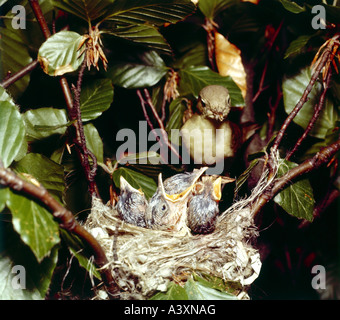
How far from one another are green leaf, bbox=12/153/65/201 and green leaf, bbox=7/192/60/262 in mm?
306

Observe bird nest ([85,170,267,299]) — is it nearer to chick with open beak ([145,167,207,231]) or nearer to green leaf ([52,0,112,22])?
chick with open beak ([145,167,207,231])

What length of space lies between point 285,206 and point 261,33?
2.73ft

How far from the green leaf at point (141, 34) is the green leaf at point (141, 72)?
0.13 metres

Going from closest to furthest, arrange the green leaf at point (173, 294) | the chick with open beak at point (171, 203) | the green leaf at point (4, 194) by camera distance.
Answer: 1. the green leaf at point (4, 194)
2. the green leaf at point (173, 294)
3. the chick with open beak at point (171, 203)

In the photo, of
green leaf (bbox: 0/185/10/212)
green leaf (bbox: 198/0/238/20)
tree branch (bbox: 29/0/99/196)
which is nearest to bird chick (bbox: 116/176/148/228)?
tree branch (bbox: 29/0/99/196)

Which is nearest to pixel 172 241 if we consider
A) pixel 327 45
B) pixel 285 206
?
pixel 285 206

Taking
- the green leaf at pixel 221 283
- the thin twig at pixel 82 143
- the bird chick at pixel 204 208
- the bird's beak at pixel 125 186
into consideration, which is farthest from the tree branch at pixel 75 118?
the green leaf at pixel 221 283

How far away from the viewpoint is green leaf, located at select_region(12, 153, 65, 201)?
1157mm

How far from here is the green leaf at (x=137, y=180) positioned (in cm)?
141

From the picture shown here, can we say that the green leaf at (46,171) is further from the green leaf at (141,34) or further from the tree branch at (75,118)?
the green leaf at (141,34)

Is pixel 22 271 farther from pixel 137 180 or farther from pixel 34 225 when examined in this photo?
pixel 137 180

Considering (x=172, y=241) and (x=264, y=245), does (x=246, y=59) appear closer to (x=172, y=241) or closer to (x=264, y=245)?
(x=264, y=245)

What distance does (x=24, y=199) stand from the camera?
0.83m
